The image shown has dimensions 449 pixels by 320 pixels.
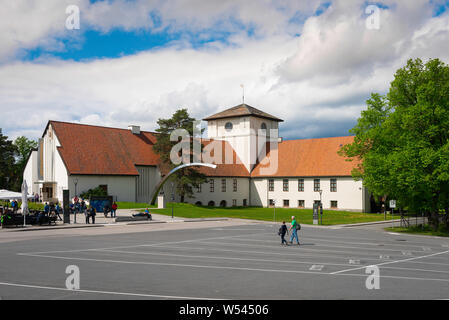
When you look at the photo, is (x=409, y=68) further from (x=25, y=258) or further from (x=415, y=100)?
(x=25, y=258)

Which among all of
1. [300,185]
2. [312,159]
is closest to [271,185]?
[300,185]

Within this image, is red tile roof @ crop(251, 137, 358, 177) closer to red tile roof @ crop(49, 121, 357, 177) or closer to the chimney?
red tile roof @ crop(49, 121, 357, 177)

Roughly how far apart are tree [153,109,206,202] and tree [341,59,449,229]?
28.8m

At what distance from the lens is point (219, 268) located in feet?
53.6

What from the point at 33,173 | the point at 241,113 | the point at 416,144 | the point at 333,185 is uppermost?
the point at 241,113

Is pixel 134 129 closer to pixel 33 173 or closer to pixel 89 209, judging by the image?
pixel 33 173

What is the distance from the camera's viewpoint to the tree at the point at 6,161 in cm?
7575

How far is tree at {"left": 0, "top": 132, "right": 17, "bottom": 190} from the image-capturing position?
75750mm

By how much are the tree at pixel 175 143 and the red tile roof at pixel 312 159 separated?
45.2ft

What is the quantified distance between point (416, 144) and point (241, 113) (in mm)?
42399

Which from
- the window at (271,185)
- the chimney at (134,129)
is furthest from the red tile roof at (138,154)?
the window at (271,185)

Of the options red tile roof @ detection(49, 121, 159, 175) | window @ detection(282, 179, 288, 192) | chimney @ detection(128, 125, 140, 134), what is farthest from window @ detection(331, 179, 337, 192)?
chimney @ detection(128, 125, 140, 134)
